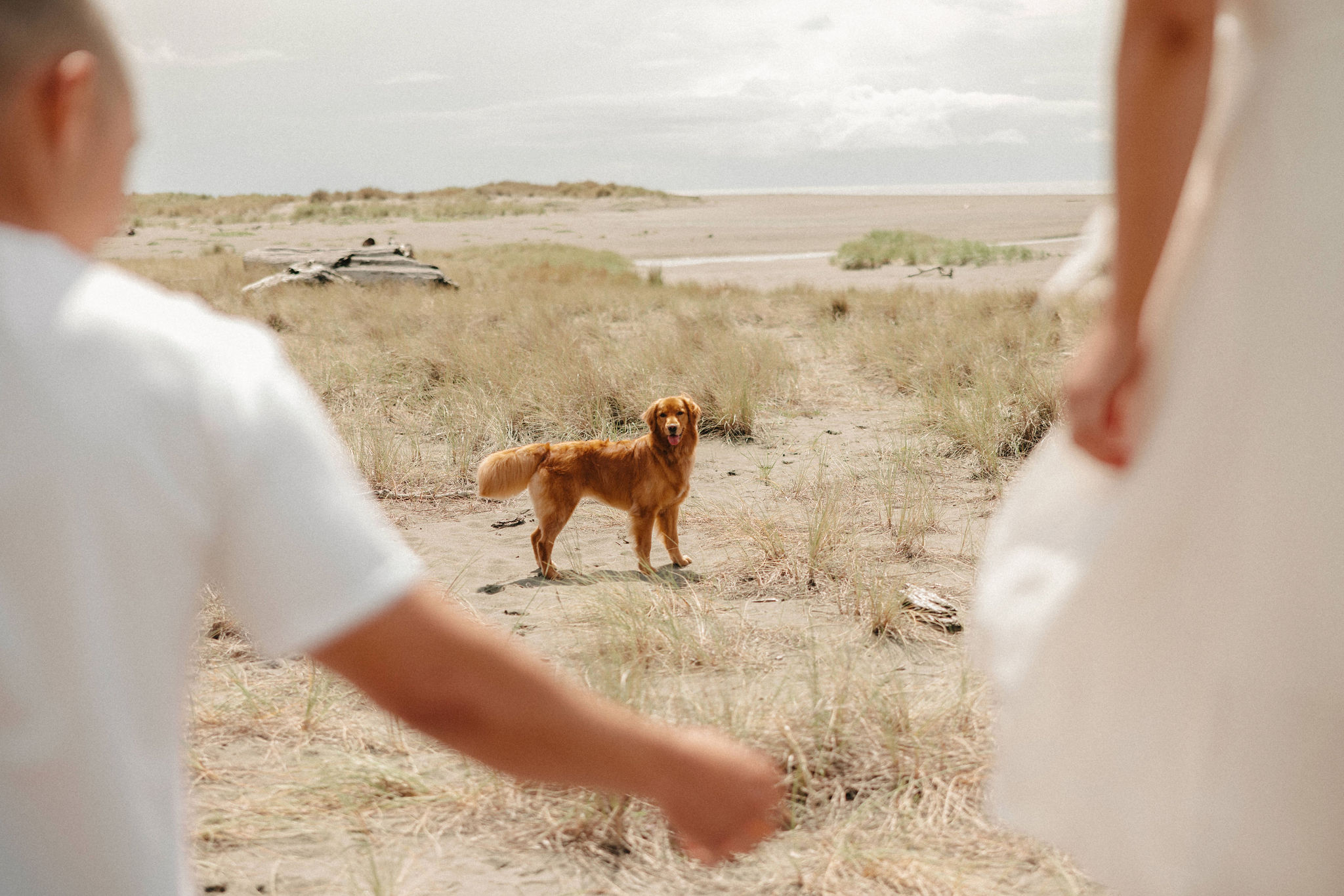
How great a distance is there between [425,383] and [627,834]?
6.01m

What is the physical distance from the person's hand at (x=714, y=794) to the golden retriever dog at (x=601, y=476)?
11.7ft

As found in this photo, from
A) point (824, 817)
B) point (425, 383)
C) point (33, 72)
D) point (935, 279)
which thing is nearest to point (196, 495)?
point (33, 72)

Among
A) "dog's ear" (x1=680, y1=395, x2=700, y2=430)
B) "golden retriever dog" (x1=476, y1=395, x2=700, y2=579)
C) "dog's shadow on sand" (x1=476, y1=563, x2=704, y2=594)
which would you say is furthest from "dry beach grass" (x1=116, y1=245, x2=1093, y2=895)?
"dog's ear" (x1=680, y1=395, x2=700, y2=430)

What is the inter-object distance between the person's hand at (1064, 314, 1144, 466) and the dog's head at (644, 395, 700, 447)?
10.6 feet

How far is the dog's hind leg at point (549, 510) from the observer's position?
4.48 m

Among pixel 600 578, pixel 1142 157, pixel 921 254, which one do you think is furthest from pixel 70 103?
pixel 921 254

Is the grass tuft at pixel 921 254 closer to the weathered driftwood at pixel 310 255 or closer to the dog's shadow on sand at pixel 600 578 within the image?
the weathered driftwood at pixel 310 255

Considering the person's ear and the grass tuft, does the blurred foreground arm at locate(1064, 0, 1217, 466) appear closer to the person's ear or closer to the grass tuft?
the person's ear

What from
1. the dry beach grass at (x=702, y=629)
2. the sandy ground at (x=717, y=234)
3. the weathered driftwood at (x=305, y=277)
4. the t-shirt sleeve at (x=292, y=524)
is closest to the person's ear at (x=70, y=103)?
the t-shirt sleeve at (x=292, y=524)

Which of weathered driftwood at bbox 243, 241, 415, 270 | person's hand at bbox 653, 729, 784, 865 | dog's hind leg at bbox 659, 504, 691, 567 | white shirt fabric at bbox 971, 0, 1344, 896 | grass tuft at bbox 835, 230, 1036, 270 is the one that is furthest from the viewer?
grass tuft at bbox 835, 230, 1036, 270

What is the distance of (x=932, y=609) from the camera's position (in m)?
3.70

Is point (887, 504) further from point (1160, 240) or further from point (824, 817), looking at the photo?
point (1160, 240)

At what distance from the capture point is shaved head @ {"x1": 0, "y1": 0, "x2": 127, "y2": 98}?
680 mm

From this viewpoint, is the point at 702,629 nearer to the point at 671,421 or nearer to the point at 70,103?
the point at 671,421
